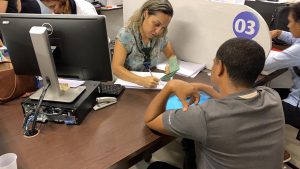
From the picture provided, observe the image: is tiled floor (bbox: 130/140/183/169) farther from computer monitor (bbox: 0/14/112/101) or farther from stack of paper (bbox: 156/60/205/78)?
computer monitor (bbox: 0/14/112/101)

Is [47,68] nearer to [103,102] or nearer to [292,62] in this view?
[103,102]

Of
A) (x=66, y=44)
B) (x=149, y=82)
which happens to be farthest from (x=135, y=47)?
(x=66, y=44)

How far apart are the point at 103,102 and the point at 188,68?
72 cm

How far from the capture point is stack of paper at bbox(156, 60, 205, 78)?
1671 mm

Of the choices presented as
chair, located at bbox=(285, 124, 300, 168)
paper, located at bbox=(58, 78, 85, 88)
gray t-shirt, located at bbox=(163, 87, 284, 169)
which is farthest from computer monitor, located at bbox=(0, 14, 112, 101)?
chair, located at bbox=(285, 124, 300, 168)

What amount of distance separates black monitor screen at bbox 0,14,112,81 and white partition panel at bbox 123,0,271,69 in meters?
0.83

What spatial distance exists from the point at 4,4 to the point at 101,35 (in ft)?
5.29

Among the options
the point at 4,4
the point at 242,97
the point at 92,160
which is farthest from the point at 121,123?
the point at 4,4

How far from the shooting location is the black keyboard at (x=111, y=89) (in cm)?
134

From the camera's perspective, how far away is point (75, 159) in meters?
0.92

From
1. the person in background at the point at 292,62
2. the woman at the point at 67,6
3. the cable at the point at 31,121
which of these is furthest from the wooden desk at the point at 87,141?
the person in background at the point at 292,62

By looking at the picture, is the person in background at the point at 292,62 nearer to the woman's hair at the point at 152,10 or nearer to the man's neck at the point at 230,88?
the woman's hair at the point at 152,10

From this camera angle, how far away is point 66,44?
1.13 m

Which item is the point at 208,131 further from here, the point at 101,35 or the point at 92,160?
the point at 101,35
